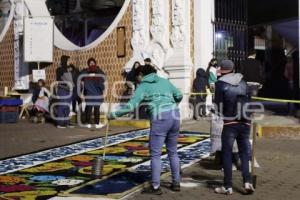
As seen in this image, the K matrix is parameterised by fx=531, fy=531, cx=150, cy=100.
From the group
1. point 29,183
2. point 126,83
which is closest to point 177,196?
point 29,183

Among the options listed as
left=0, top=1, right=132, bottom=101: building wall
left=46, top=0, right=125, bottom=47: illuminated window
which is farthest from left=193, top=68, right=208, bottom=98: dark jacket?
left=46, top=0, right=125, bottom=47: illuminated window

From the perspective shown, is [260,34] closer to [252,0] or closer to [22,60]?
[252,0]

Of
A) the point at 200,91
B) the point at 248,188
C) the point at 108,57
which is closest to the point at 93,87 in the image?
the point at 108,57

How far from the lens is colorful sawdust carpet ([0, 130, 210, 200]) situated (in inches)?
275

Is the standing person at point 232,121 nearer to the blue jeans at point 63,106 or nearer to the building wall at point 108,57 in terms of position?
the blue jeans at point 63,106

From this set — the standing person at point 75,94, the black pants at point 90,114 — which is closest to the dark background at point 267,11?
the standing person at point 75,94

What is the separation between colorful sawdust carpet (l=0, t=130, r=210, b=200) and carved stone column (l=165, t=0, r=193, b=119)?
11.8ft

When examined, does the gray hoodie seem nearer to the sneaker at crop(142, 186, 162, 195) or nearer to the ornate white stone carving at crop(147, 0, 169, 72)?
the sneaker at crop(142, 186, 162, 195)

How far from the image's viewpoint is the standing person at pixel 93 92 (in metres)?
14.5

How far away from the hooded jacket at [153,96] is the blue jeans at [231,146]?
760mm

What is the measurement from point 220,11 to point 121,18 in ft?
10.3

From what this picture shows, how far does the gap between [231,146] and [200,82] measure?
8.31 m

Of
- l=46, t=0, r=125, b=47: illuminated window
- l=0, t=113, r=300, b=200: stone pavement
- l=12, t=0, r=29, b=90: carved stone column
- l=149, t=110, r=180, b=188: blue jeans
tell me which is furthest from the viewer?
l=46, t=0, r=125, b=47: illuminated window

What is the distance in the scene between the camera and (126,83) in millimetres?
16266
